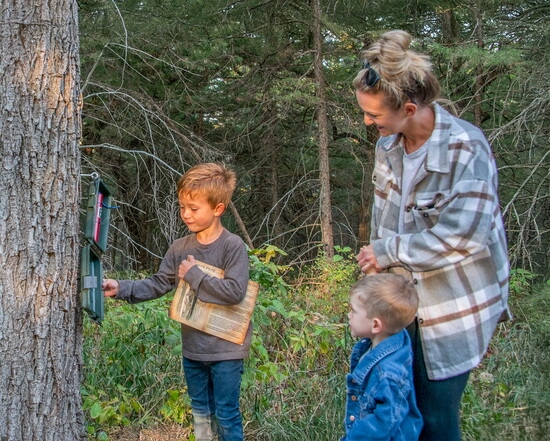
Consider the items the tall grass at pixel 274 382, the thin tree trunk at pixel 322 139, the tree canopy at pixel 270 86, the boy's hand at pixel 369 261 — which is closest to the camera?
the boy's hand at pixel 369 261

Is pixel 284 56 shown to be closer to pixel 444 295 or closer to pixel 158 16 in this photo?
pixel 158 16

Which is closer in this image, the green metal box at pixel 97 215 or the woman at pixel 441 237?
the woman at pixel 441 237

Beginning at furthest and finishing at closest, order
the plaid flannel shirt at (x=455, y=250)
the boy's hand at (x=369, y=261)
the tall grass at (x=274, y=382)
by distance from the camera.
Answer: the tall grass at (x=274, y=382), the boy's hand at (x=369, y=261), the plaid flannel shirt at (x=455, y=250)

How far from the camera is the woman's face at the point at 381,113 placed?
2.32 metres

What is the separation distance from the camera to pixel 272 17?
1156 centimetres

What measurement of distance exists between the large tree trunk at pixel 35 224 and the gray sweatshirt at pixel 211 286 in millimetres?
429

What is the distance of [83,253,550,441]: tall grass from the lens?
3.62 metres

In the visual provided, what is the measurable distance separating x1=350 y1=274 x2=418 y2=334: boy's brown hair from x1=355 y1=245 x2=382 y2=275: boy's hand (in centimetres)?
7

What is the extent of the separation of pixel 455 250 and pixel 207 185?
55.2 inches

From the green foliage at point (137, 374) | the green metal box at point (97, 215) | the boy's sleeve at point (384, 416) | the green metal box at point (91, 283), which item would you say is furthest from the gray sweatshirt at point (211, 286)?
the boy's sleeve at point (384, 416)

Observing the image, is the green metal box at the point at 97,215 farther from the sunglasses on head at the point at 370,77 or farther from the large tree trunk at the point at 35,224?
the sunglasses on head at the point at 370,77

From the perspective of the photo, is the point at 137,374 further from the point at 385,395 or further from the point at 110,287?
the point at 385,395

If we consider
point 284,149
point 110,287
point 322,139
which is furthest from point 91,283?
point 284,149

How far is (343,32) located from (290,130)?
3.54 metres
